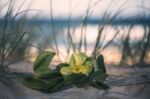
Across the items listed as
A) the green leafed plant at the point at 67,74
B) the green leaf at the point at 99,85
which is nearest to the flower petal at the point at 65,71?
the green leafed plant at the point at 67,74

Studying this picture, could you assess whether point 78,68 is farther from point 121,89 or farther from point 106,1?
point 106,1

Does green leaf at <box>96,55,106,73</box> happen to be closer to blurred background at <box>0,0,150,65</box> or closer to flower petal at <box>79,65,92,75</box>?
flower petal at <box>79,65,92,75</box>

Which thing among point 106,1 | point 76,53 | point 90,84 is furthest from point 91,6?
point 90,84

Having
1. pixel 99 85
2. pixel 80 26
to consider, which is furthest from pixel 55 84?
pixel 80 26

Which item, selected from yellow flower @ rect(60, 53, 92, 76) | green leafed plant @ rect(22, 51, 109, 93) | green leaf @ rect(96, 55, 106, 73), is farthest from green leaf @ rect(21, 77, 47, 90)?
green leaf @ rect(96, 55, 106, 73)

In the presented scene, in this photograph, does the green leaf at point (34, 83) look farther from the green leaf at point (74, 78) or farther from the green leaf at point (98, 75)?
the green leaf at point (98, 75)

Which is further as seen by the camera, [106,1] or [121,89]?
[106,1]
